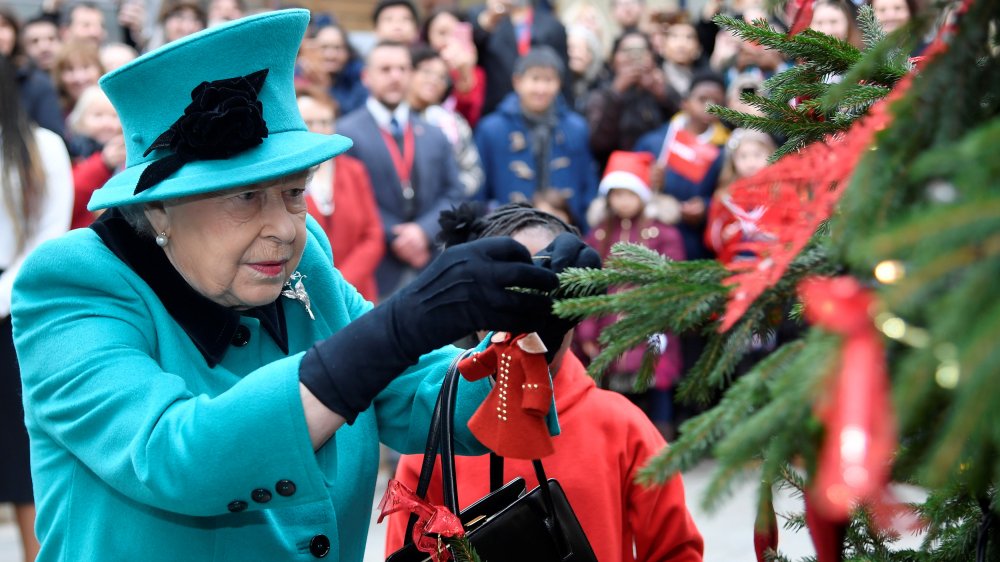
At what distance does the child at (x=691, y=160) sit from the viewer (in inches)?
257

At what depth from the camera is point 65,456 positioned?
6.46ft

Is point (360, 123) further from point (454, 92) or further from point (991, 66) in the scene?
point (991, 66)

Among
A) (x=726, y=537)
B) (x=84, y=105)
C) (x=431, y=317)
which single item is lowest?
(x=726, y=537)

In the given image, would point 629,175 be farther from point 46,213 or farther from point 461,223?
point 461,223

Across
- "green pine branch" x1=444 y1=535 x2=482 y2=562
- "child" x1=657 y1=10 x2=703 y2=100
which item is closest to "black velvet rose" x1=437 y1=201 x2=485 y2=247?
Answer: "green pine branch" x1=444 y1=535 x2=482 y2=562

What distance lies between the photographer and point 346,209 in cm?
560

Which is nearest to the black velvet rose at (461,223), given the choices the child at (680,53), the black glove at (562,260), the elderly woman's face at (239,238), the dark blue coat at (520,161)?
the elderly woman's face at (239,238)

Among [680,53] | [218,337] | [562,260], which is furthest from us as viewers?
[680,53]

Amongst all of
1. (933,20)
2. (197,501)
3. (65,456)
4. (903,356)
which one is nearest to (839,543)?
(903,356)

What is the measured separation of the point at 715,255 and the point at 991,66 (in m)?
5.28

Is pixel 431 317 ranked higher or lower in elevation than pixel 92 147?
higher

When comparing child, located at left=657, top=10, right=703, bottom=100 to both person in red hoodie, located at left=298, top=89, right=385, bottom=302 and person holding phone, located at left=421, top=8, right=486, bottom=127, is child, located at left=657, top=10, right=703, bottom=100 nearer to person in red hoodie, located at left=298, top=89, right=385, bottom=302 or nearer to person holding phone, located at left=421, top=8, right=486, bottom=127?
person holding phone, located at left=421, top=8, right=486, bottom=127

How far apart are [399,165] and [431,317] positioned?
14.7ft

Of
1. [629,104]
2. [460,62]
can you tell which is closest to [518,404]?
[629,104]
